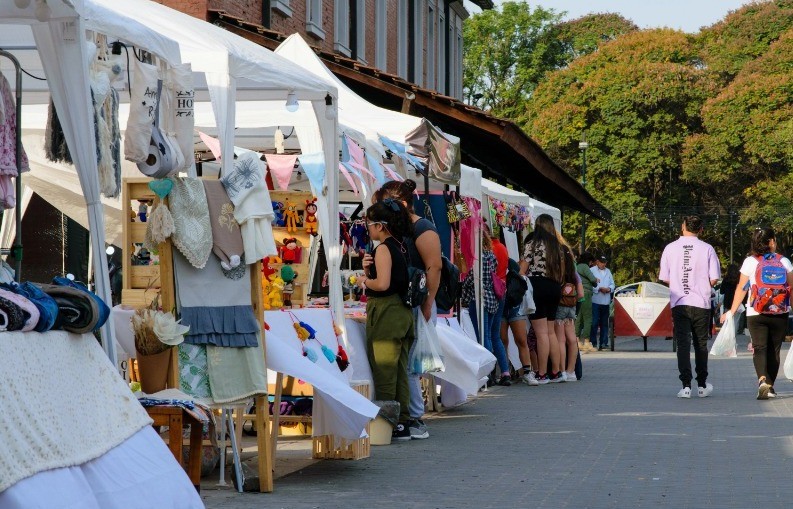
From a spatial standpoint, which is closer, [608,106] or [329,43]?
[329,43]

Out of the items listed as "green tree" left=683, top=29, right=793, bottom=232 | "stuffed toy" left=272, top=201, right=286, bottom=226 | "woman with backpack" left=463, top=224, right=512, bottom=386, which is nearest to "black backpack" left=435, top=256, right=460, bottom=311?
"stuffed toy" left=272, top=201, right=286, bottom=226

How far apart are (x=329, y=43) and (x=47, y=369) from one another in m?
20.4

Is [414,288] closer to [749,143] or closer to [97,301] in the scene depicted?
[97,301]

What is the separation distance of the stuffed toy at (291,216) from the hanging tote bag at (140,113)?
9.33 ft

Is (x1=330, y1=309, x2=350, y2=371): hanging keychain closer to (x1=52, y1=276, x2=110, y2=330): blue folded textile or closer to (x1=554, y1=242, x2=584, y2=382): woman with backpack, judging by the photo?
(x1=52, y1=276, x2=110, y2=330): blue folded textile

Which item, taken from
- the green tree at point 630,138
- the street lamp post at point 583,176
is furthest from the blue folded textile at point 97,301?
the green tree at point 630,138

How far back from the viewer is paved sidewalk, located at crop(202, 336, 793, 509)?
7.88m

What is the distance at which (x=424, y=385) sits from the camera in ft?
43.4

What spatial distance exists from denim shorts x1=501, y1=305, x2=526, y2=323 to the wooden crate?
23.9 ft

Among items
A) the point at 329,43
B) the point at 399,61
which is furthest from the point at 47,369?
the point at 399,61

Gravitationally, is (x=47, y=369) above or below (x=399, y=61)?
below

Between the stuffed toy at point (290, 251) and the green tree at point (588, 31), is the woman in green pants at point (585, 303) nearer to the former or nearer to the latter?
the stuffed toy at point (290, 251)

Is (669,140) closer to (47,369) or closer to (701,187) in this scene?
(701,187)

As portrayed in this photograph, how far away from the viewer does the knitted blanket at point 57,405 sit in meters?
5.18
